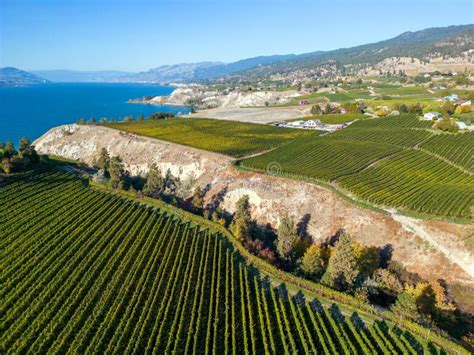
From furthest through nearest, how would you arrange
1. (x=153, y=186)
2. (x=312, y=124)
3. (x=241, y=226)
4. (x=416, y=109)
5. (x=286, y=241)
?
1. (x=416, y=109)
2. (x=312, y=124)
3. (x=153, y=186)
4. (x=241, y=226)
5. (x=286, y=241)

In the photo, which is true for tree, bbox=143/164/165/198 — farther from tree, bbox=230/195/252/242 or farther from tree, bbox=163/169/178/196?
tree, bbox=230/195/252/242

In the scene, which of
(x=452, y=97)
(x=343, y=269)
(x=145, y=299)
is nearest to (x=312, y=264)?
(x=343, y=269)

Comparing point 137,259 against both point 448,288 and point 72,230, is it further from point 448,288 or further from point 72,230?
point 448,288

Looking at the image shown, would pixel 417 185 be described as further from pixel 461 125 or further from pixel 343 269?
pixel 461 125

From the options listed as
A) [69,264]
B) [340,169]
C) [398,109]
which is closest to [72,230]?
[69,264]

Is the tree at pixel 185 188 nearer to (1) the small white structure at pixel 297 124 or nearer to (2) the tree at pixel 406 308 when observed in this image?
(2) the tree at pixel 406 308

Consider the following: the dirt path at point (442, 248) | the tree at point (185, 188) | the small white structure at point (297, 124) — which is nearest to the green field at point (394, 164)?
the dirt path at point (442, 248)

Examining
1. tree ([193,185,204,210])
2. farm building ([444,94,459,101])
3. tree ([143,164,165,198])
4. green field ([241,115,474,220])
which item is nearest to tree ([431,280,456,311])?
green field ([241,115,474,220])
